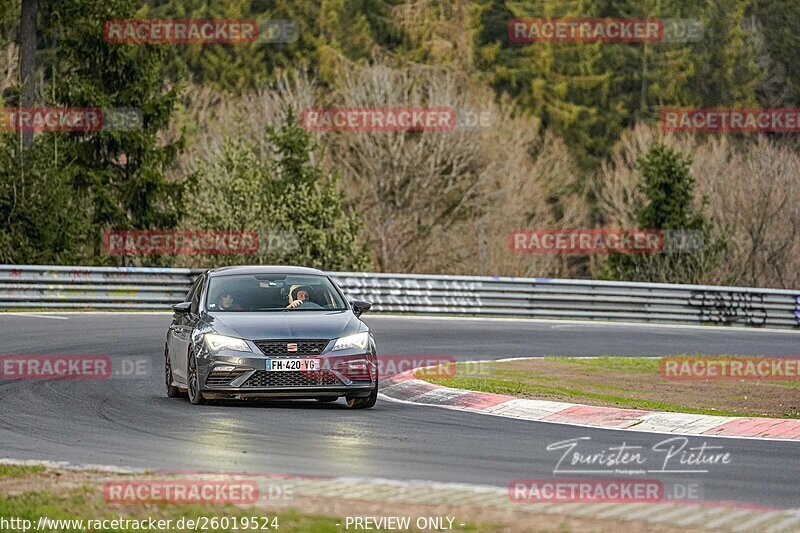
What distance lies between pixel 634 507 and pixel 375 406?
697 centimetres

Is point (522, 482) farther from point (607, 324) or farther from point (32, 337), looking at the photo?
point (607, 324)

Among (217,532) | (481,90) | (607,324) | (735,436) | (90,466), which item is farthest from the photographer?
(481,90)

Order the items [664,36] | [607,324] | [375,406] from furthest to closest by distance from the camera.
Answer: [664,36], [607,324], [375,406]

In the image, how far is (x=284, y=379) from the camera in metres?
14.4

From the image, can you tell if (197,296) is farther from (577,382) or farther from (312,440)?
(577,382)

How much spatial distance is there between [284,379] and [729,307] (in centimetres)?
2104

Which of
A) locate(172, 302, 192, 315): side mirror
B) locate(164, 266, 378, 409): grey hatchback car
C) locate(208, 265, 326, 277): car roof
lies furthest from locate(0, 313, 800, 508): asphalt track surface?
locate(208, 265, 326, 277): car roof

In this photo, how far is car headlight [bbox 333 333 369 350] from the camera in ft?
48.0

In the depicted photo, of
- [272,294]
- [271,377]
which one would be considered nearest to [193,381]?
[271,377]

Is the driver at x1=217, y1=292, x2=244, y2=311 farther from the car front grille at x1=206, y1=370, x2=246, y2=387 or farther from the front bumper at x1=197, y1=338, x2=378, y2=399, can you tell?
the car front grille at x1=206, y1=370, x2=246, y2=387

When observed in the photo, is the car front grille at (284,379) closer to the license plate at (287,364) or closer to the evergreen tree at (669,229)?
the license plate at (287,364)

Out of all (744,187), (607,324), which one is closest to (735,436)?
(607,324)

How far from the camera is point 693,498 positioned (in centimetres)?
920

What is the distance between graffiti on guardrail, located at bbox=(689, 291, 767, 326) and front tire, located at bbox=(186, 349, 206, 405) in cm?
2046
